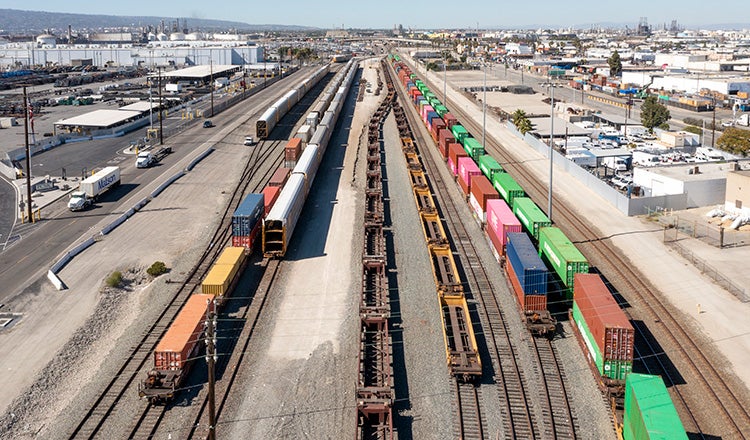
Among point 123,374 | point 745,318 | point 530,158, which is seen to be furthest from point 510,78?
point 123,374

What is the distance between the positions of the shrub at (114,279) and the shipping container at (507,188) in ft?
72.0

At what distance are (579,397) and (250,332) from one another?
12.9m

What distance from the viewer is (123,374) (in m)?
21.6

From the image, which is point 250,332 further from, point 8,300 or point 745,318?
point 745,318

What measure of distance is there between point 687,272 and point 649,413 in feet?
59.8

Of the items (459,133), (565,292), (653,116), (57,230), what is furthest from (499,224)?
(653,116)

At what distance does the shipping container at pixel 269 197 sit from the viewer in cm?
3627

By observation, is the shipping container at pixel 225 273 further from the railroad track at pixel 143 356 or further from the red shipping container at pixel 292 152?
the red shipping container at pixel 292 152

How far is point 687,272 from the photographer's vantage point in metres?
31.3

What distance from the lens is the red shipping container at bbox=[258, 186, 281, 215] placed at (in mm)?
36422

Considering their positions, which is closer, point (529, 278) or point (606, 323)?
point (606, 323)

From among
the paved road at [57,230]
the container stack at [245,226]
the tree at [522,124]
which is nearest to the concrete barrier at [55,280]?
the paved road at [57,230]

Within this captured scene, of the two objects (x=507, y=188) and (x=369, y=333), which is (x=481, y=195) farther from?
(x=369, y=333)

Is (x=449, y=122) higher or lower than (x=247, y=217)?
higher
